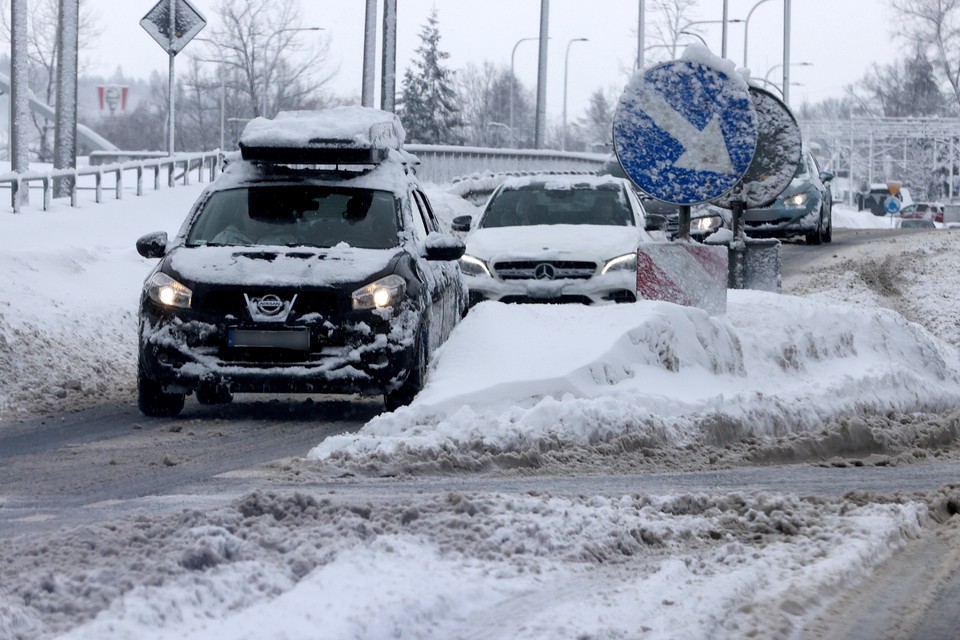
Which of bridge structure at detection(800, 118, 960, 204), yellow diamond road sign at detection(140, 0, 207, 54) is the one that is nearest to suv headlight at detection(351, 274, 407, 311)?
yellow diamond road sign at detection(140, 0, 207, 54)

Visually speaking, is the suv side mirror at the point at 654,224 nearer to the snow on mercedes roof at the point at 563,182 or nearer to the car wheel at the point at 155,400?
the snow on mercedes roof at the point at 563,182

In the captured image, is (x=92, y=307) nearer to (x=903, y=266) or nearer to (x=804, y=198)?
(x=903, y=266)

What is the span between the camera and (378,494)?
22.1ft

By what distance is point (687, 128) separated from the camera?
35.3 feet

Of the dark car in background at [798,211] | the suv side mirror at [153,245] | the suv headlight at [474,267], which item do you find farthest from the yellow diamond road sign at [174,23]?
the suv side mirror at [153,245]

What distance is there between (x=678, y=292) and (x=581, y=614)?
664 cm

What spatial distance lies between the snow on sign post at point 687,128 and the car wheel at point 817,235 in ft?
60.1

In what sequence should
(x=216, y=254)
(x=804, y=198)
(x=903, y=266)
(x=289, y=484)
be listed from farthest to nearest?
(x=804, y=198)
(x=903, y=266)
(x=216, y=254)
(x=289, y=484)

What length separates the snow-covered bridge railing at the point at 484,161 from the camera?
43219 millimetres

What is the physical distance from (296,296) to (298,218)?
1.05 meters

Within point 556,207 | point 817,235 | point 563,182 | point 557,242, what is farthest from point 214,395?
point 817,235

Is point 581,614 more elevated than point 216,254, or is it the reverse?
point 216,254

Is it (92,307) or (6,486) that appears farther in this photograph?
(92,307)

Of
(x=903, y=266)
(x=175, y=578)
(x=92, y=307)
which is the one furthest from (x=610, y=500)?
(x=903, y=266)
